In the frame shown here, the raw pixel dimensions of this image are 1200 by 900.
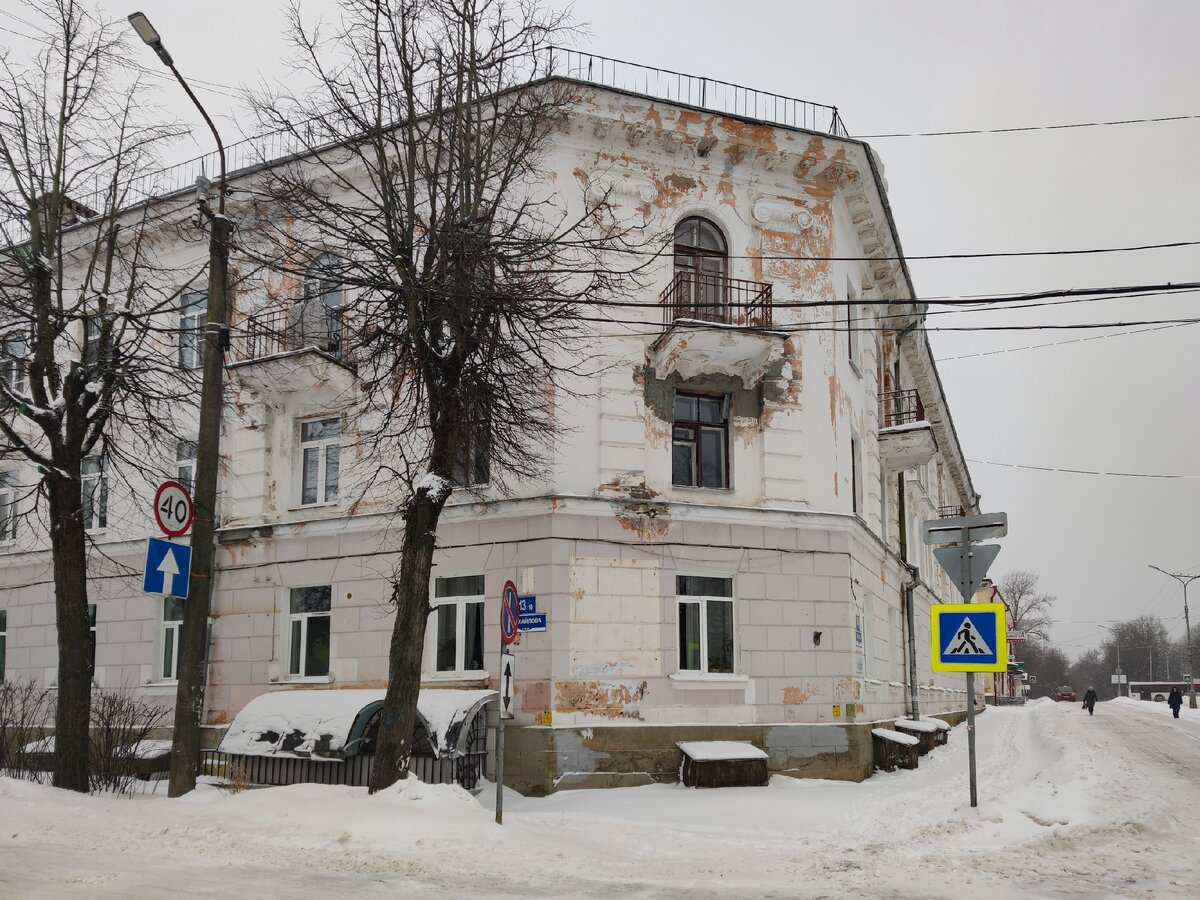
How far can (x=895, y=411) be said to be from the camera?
993 inches

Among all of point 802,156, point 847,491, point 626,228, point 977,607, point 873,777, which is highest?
point 802,156

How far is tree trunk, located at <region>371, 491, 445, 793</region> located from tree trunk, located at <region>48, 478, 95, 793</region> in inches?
159

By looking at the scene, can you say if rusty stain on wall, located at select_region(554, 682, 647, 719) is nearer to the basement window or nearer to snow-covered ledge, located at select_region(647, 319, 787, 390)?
the basement window

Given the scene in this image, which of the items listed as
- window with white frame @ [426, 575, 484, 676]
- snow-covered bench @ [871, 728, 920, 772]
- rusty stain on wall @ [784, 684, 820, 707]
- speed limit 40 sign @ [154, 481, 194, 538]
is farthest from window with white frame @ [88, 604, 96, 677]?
snow-covered bench @ [871, 728, 920, 772]

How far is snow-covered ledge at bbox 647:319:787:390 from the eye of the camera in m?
17.8

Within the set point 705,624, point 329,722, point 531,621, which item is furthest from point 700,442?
point 329,722

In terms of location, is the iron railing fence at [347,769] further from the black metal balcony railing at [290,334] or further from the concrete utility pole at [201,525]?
the black metal balcony railing at [290,334]

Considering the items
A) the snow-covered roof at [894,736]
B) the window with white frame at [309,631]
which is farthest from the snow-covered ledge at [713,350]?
the window with white frame at [309,631]

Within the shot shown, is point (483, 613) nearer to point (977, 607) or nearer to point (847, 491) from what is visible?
point (847, 491)

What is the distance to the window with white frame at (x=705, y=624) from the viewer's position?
58.6 ft

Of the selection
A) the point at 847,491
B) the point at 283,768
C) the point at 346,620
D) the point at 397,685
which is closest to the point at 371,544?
the point at 346,620

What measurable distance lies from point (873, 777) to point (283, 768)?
1005 centimetres

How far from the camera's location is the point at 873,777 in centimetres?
1872

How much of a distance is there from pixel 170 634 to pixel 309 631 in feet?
13.4
